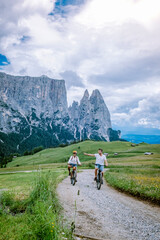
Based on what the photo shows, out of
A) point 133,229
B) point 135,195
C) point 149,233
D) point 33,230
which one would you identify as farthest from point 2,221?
point 135,195

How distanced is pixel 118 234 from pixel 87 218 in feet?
5.59

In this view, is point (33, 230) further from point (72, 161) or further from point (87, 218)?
point (72, 161)

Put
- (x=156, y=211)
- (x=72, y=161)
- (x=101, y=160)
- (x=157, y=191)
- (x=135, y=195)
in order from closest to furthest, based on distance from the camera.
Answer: (x=156, y=211) < (x=157, y=191) < (x=135, y=195) < (x=101, y=160) < (x=72, y=161)

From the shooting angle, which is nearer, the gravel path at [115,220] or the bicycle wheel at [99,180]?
the gravel path at [115,220]

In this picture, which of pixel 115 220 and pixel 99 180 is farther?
pixel 99 180

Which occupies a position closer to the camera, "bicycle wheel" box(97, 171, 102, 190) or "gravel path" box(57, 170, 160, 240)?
"gravel path" box(57, 170, 160, 240)

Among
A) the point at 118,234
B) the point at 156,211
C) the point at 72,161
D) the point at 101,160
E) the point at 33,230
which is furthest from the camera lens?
the point at 72,161

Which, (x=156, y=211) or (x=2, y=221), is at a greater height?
(x=2, y=221)

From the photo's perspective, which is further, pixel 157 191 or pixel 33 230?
pixel 157 191

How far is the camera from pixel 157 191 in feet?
39.4

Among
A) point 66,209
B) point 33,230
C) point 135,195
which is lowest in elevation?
point 135,195

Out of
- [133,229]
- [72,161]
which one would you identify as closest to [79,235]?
[133,229]

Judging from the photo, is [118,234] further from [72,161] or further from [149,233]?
[72,161]

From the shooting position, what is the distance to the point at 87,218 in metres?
7.46
